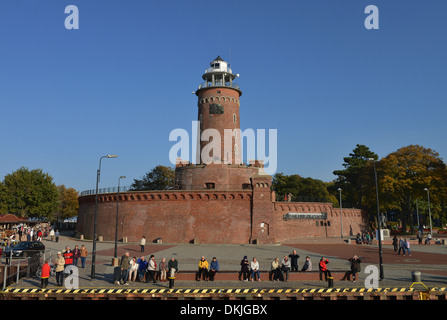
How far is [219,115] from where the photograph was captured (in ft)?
160

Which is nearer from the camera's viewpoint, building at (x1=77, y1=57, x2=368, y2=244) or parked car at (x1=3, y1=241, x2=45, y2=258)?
parked car at (x1=3, y1=241, x2=45, y2=258)

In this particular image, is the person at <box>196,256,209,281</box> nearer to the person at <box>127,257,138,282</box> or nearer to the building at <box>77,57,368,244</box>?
the person at <box>127,257,138,282</box>

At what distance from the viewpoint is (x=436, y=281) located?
16875mm

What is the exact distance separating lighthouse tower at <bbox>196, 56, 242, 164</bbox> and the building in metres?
0.15

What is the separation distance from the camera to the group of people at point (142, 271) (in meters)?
16.4

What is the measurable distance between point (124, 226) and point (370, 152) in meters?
54.2

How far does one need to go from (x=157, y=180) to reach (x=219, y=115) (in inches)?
1256

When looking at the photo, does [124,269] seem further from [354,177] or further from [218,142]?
[354,177]

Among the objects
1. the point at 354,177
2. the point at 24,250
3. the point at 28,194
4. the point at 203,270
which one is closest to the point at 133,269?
the point at 203,270

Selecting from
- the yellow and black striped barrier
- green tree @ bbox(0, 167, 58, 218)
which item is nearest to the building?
green tree @ bbox(0, 167, 58, 218)

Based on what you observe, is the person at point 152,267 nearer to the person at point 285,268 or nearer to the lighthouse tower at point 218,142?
the person at point 285,268

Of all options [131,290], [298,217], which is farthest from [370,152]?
[131,290]

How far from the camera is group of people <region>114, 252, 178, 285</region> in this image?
16359 mm
